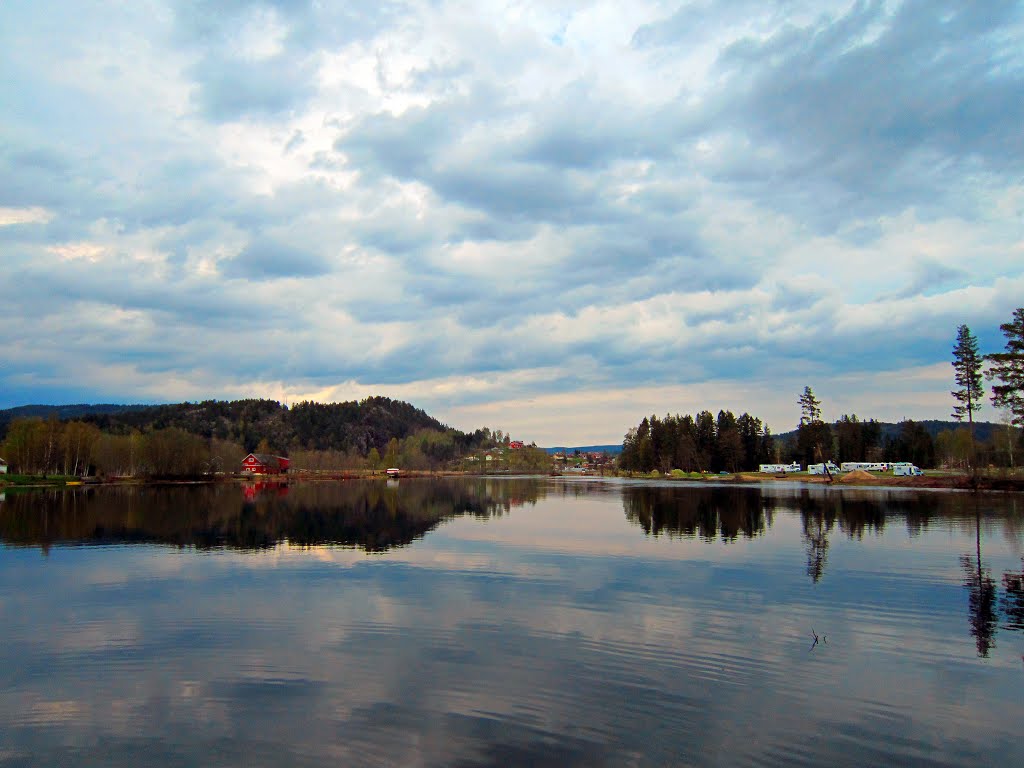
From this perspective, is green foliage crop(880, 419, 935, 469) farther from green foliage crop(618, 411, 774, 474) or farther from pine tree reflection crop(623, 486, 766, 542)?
pine tree reflection crop(623, 486, 766, 542)

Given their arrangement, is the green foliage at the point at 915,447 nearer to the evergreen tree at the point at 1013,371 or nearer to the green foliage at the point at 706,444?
the green foliage at the point at 706,444

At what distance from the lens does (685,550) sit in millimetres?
32438

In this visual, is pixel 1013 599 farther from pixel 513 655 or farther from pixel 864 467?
pixel 864 467

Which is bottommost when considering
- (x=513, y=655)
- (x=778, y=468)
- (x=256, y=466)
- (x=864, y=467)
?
(x=778, y=468)

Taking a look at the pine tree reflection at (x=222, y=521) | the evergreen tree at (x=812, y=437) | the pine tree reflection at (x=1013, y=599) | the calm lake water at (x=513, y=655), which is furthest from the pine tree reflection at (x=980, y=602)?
the evergreen tree at (x=812, y=437)

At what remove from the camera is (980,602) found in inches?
803

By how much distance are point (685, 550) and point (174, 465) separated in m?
124

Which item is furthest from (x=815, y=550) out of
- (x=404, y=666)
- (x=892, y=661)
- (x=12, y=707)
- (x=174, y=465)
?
(x=174, y=465)

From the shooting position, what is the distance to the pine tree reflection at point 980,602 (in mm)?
16391

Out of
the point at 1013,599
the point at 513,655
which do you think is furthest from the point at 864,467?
the point at 513,655

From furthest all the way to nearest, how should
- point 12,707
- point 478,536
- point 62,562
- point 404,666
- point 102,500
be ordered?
1. point 102,500
2. point 478,536
3. point 62,562
4. point 404,666
5. point 12,707

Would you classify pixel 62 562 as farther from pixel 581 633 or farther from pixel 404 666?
pixel 581 633

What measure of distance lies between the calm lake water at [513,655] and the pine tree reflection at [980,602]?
0.41 feet

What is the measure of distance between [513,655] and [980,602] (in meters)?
16.1
